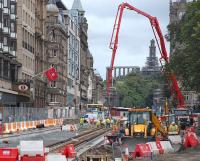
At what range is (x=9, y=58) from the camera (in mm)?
91938

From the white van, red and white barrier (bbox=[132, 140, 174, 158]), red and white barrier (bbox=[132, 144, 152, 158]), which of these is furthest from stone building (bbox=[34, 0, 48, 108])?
red and white barrier (bbox=[132, 144, 152, 158])

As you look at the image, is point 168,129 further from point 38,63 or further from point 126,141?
point 38,63

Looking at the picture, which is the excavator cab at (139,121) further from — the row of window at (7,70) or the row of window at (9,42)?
the row of window at (9,42)

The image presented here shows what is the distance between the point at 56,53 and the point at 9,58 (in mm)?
55344

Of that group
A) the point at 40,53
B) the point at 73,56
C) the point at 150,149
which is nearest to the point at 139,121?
the point at 150,149

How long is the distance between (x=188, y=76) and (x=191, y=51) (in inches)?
195

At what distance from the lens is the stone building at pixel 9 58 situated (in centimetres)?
8722

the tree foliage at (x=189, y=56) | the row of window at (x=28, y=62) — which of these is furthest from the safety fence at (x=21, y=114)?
the tree foliage at (x=189, y=56)

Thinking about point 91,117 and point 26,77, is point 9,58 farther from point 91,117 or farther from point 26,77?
point 91,117

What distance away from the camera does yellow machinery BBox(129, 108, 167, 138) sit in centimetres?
4058

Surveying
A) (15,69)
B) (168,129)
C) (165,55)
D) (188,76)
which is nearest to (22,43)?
(15,69)

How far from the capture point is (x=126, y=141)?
39.9 meters

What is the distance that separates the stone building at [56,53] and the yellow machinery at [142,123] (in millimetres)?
92908

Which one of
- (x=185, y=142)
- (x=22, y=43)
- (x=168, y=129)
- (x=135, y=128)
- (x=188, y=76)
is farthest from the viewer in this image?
(x=22, y=43)
